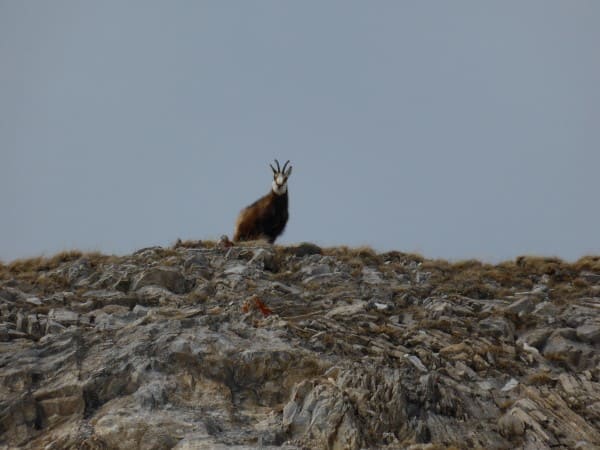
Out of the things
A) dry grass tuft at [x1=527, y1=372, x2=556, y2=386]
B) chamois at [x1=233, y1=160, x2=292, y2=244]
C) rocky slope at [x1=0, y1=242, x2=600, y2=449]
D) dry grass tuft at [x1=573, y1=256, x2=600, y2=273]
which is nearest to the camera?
rocky slope at [x1=0, y1=242, x2=600, y2=449]

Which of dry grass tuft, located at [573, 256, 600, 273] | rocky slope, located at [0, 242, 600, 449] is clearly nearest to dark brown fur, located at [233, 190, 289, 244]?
rocky slope, located at [0, 242, 600, 449]

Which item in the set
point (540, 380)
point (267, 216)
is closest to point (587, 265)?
point (540, 380)

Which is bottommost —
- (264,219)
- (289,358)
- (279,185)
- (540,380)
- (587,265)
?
(540,380)

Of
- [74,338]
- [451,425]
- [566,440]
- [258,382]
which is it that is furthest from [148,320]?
[566,440]

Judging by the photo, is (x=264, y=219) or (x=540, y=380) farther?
(x=264, y=219)

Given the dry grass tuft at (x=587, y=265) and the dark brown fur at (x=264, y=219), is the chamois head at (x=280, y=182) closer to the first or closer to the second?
the dark brown fur at (x=264, y=219)

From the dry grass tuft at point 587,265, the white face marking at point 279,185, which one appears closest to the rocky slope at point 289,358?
the dry grass tuft at point 587,265

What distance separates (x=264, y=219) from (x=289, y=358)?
1072 centimetres

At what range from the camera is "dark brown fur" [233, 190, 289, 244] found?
2353 cm

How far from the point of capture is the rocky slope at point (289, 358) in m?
11.6

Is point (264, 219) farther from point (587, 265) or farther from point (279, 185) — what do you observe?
point (587, 265)

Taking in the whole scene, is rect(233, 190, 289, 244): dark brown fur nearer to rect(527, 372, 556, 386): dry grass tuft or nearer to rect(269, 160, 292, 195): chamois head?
rect(269, 160, 292, 195): chamois head

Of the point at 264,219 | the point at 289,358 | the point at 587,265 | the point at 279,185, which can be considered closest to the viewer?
the point at 289,358

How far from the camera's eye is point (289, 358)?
43.2 feet
